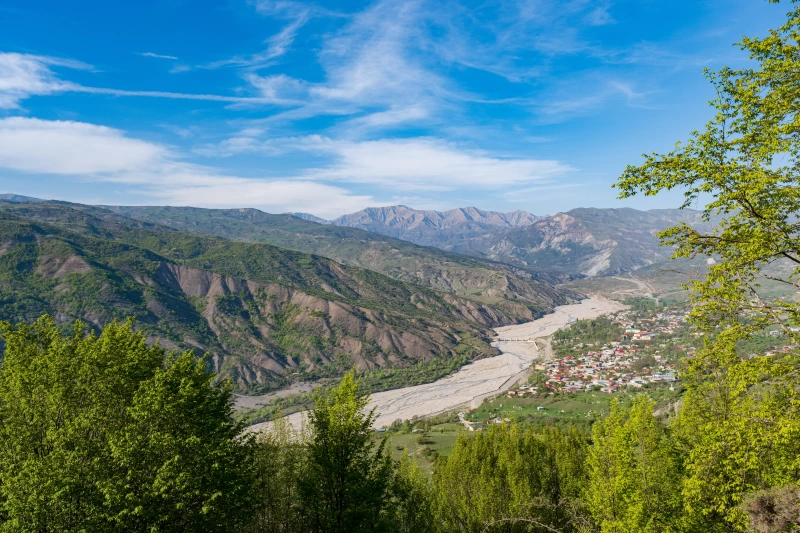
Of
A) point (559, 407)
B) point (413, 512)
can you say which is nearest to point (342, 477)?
point (413, 512)

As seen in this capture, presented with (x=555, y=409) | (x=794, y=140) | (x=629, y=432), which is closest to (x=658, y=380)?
(x=555, y=409)

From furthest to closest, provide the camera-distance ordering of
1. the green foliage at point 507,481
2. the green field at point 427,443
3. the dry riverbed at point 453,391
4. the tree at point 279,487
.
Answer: the dry riverbed at point 453,391 < the green field at point 427,443 < the green foliage at point 507,481 < the tree at point 279,487

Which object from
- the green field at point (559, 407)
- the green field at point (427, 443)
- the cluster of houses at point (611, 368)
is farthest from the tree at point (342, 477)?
the cluster of houses at point (611, 368)

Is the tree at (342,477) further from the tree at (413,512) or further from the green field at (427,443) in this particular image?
the green field at (427,443)

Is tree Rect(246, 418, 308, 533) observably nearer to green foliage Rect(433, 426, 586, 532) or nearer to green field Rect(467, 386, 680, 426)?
green foliage Rect(433, 426, 586, 532)

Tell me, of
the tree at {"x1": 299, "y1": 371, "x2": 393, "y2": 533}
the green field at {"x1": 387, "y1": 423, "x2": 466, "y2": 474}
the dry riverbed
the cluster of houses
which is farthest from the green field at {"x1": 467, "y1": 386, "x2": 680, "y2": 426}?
the tree at {"x1": 299, "y1": 371, "x2": 393, "y2": 533}

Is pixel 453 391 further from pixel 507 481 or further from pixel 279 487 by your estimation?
pixel 279 487
